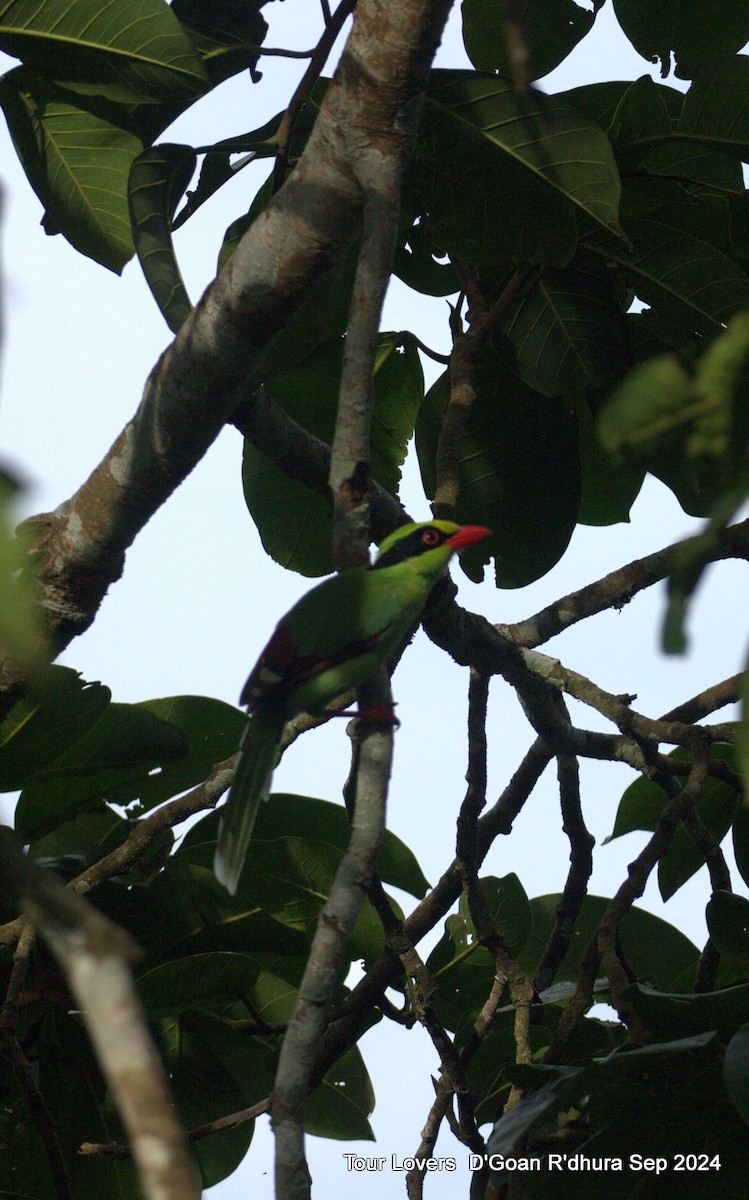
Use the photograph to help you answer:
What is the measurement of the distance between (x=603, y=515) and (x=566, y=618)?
2.80ft

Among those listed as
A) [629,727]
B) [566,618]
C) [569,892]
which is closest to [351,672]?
[629,727]

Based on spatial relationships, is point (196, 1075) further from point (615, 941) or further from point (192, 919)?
point (615, 941)

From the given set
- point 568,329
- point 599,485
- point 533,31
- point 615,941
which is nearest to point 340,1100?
point 615,941

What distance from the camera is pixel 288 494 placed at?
337 centimetres

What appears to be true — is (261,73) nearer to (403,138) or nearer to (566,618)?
(403,138)

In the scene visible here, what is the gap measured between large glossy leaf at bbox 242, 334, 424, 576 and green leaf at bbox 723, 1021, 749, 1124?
2.03 m

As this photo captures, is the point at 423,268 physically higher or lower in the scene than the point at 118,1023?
higher

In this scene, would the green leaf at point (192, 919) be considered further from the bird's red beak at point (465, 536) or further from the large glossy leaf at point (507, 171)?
the large glossy leaf at point (507, 171)

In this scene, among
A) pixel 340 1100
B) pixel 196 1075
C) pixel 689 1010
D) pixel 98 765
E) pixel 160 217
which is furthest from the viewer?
pixel 340 1100

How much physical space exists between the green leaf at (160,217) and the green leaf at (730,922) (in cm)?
168

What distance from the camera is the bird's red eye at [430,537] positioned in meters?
2.19

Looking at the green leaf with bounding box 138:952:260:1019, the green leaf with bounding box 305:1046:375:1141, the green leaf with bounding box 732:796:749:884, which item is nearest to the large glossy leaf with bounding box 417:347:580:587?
the green leaf with bounding box 732:796:749:884

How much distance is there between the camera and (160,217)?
2301 mm

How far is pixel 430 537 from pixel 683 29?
167 centimetres
